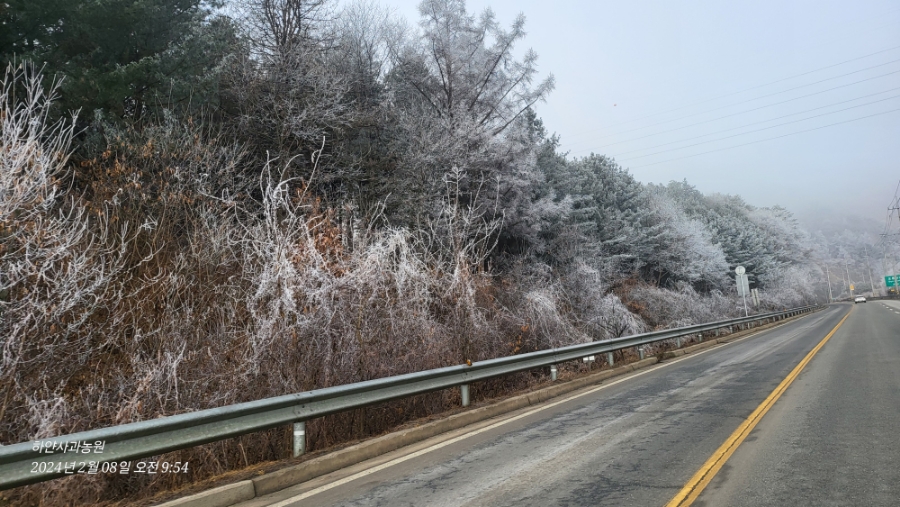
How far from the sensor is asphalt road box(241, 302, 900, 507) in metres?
4.55

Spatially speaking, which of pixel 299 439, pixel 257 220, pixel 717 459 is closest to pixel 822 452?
pixel 717 459

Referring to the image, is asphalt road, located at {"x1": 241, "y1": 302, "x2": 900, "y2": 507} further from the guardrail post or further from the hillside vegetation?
the hillside vegetation

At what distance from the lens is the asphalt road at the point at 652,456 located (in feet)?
14.9

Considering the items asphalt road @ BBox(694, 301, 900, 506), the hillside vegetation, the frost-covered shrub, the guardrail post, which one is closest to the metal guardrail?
the guardrail post

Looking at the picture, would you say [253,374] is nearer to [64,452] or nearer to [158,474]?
[158,474]

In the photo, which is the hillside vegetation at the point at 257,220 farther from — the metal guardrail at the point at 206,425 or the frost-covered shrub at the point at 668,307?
the metal guardrail at the point at 206,425

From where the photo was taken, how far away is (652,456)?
5.61 metres

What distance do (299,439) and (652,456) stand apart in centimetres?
383

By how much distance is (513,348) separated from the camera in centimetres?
1298

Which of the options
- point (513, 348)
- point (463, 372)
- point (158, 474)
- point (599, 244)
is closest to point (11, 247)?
point (158, 474)

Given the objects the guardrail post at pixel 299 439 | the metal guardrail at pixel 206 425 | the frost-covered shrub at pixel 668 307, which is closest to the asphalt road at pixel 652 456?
the guardrail post at pixel 299 439

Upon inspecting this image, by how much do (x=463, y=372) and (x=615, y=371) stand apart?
592cm

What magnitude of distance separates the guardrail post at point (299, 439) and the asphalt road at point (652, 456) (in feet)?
1.72

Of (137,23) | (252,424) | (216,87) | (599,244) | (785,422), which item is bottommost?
(785,422)
